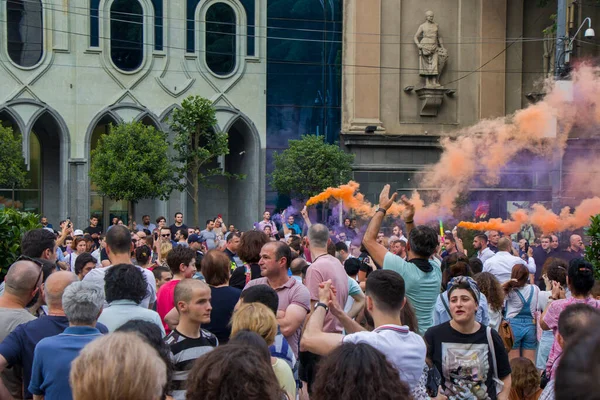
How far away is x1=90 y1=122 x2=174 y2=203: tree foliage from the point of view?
25656mm

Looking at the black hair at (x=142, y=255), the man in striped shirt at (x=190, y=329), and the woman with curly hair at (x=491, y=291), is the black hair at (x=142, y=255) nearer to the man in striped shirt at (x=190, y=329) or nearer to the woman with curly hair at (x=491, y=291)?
the woman with curly hair at (x=491, y=291)

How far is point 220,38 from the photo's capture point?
30.5 m

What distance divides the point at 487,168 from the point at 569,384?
80.6 feet

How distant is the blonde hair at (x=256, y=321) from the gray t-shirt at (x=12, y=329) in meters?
1.66

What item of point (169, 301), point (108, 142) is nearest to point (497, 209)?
point (108, 142)

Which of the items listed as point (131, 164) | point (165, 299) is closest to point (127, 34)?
point (131, 164)

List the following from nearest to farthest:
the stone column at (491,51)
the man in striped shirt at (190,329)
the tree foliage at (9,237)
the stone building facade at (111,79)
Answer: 1. the man in striped shirt at (190,329)
2. the tree foliage at (9,237)
3. the stone building facade at (111,79)
4. the stone column at (491,51)

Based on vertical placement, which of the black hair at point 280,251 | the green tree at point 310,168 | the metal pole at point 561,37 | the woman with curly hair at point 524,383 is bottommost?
the woman with curly hair at point 524,383

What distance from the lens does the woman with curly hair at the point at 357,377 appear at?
3285mm

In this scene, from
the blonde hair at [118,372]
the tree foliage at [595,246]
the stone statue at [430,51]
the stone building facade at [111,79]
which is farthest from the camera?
the stone statue at [430,51]

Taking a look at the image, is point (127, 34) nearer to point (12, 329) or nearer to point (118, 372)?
point (12, 329)

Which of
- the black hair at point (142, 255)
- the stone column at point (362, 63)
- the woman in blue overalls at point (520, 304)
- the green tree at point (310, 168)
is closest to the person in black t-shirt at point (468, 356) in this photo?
the woman in blue overalls at point (520, 304)

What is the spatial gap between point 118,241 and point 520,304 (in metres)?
4.78

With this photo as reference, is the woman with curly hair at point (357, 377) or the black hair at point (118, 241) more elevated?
the black hair at point (118, 241)
